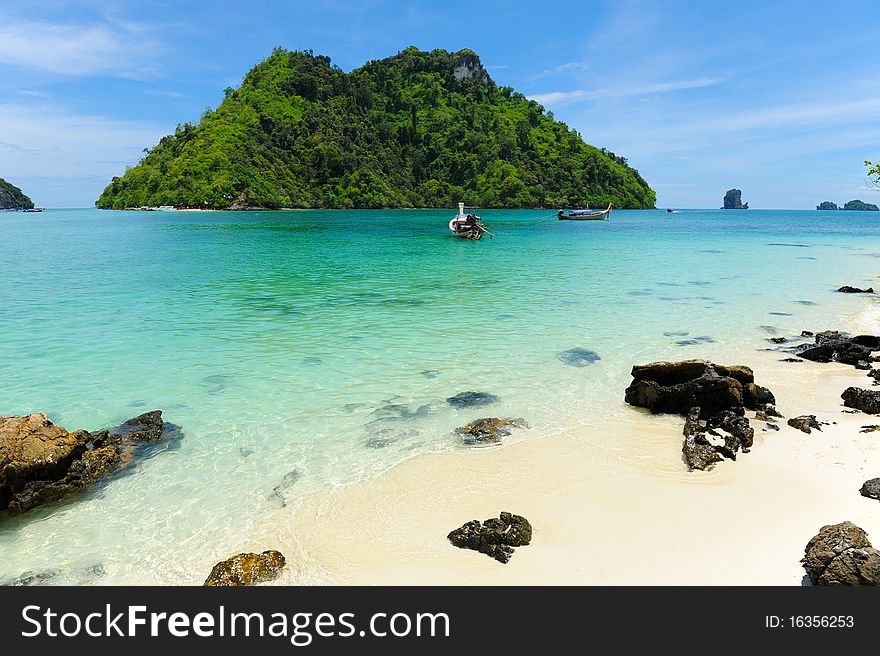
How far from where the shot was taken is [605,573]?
5.61 metres

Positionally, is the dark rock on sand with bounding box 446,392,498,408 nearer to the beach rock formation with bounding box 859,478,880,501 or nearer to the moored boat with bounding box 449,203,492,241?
the beach rock formation with bounding box 859,478,880,501

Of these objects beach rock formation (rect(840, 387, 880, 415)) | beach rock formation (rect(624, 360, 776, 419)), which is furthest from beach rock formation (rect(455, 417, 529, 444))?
beach rock formation (rect(840, 387, 880, 415))

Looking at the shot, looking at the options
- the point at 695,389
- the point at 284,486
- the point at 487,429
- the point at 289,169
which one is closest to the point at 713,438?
the point at 695,389

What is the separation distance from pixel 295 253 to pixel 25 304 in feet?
82.0

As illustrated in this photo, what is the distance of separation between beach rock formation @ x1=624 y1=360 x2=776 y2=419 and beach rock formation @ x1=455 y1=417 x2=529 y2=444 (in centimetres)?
269

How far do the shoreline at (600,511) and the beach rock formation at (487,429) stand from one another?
1.35 feet

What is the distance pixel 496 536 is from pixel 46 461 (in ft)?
21.6

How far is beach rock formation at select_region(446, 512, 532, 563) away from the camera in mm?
5992

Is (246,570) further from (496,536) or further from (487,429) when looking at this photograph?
(487,429)

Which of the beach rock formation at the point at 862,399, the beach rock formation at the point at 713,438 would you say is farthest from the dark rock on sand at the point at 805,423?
the beach rock formation at the point at 862,399

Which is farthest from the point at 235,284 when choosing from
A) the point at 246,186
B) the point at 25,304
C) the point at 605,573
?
the point at 246,186

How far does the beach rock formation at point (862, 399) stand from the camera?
981 cm

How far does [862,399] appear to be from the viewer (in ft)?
33.0

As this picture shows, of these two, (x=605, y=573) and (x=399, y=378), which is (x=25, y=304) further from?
(x=605, y=573)
